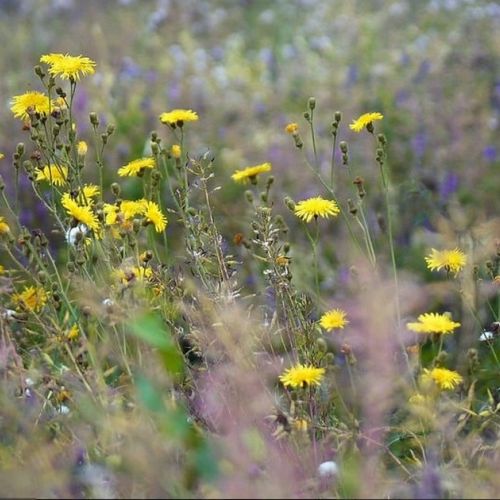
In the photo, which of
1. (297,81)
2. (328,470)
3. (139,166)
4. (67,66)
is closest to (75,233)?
(139,166)

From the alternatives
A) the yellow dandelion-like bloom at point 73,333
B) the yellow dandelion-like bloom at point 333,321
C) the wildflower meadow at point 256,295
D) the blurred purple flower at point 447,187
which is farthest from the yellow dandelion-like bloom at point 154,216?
the blurred purple flower at point 447,187

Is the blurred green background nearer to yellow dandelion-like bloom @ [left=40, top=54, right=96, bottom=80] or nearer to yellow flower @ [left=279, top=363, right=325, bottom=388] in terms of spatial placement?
yellow dandelion-like bloom @ [left=40, top=54, right=96, bottom=80]

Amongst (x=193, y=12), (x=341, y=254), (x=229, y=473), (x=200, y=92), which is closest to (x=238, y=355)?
(x=229, y=473)

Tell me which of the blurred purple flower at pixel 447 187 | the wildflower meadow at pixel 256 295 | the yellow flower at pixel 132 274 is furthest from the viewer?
the blurred purple flower at pixel 447 187

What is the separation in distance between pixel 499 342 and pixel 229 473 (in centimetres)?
181

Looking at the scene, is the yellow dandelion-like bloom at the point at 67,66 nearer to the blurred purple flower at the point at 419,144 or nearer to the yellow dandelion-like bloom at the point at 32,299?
the yellow dandelion-like bloom at the point at 32,299

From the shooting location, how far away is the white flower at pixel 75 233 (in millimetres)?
2035

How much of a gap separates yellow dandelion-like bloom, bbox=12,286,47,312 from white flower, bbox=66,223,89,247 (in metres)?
0.12

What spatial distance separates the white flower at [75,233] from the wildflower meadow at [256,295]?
0.01 metres

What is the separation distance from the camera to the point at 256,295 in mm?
2375

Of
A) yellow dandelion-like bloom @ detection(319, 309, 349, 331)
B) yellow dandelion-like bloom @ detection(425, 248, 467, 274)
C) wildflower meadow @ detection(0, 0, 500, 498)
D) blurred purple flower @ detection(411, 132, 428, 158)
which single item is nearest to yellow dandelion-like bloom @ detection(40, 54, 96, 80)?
wildflower meadow @ detection(0, 0, 500, 498)

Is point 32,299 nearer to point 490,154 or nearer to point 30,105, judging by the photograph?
point 30,105

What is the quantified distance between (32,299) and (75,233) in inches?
8.3

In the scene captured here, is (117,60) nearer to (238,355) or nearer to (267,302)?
(267,302)
